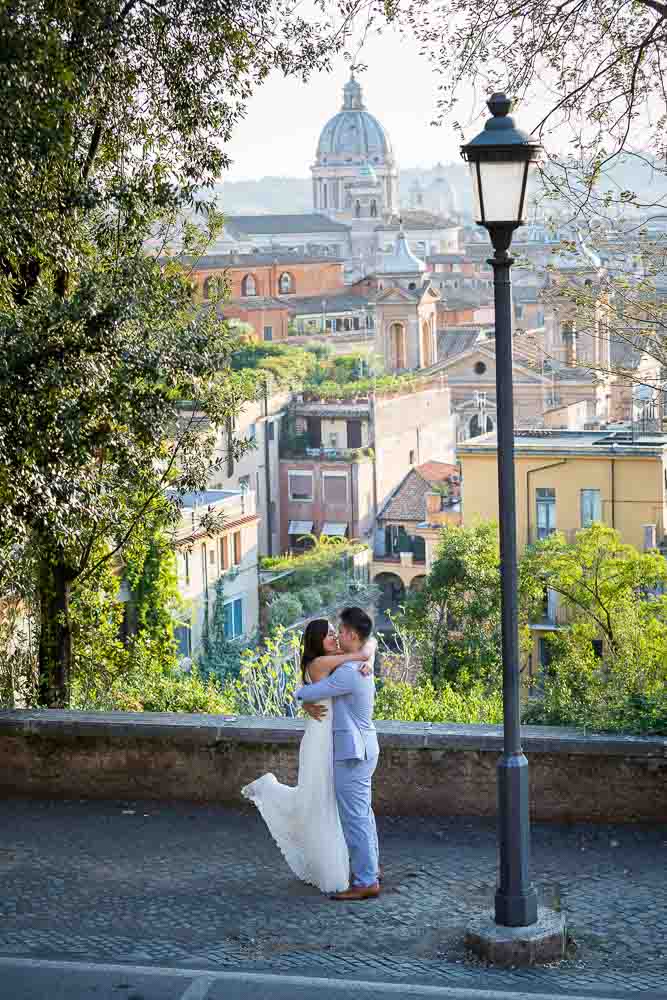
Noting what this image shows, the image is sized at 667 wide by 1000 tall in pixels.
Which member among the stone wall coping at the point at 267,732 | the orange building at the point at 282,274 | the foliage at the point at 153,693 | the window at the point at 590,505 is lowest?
the foliage at the point at 153,693

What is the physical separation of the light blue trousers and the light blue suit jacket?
59 millimetres

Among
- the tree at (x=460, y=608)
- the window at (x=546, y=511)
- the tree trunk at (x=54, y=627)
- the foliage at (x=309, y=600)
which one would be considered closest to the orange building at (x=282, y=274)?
the foliage at (x=309, y=600)

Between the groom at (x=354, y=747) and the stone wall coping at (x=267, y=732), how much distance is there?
90cm

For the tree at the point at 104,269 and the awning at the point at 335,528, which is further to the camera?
the awning at the point at 335,528

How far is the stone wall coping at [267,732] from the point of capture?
6.43 meters

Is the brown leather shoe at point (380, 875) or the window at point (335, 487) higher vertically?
the window at point (335, 487)

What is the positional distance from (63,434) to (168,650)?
16.3ft

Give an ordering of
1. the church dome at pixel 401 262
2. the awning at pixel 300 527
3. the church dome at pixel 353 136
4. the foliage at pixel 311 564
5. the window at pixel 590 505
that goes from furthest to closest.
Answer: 1. the church dome at pixel 353 136
2. the church dome at pixel 401 262
3. the awning at pixel 300 527
4. the foliage at pixel 311 564
5. the window at pixel 590 505

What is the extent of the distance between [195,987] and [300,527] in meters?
62.8

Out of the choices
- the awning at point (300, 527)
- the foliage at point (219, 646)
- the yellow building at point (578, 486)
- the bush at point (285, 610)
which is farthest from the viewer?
the awning at point (300, 527)

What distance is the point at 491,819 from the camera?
657cm

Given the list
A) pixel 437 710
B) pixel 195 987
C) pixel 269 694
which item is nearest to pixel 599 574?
pixel 269 694

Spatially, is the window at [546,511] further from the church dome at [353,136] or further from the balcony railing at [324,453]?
the church dome at [353,136]

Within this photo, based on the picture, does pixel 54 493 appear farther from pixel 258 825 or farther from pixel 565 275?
pixel 565 275
